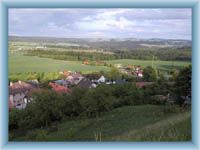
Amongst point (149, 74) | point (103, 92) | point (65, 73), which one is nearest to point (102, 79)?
point (103, 92)

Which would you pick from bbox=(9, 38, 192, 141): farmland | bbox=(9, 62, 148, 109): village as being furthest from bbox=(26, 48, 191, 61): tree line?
bbox=(9, 62, 148, 109): village

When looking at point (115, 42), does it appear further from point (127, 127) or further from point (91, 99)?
point (127, 127)

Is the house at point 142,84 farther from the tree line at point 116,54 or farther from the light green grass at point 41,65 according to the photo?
the light green grass at point 41,65

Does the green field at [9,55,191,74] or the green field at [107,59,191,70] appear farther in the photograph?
the green field at [107,59,191,70]

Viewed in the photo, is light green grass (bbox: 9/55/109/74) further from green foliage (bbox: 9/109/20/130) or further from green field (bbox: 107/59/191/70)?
green foliage (bbox: 9/109/20/130)

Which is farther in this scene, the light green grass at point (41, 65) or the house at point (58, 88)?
the house at point (58, 88)

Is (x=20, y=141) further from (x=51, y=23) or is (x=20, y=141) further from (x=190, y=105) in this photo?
(x=190, y=105)

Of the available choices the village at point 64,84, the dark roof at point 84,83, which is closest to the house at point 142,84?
the village at point 64,84

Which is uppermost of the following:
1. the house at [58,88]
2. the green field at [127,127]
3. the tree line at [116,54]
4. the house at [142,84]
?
the tree line at [116,54]
